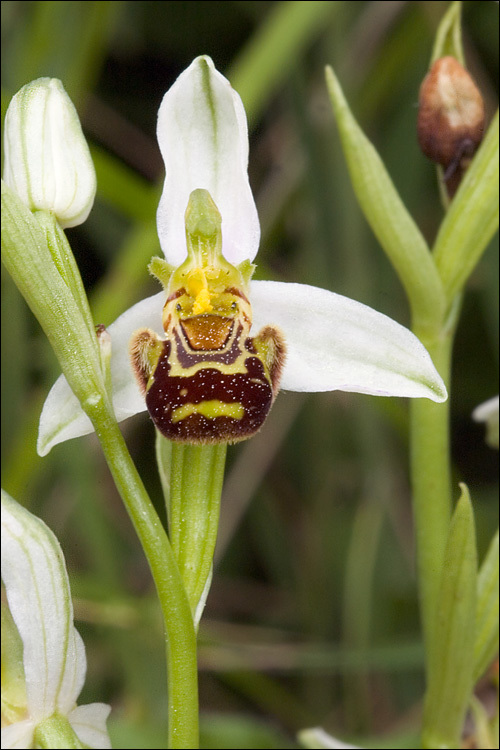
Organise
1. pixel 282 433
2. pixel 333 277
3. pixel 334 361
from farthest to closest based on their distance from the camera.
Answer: pixel 282 433 < pixel 333 277 < pixel 334 361

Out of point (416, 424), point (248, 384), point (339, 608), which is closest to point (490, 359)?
point (339, 608)

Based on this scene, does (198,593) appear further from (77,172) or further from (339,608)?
(339,608)

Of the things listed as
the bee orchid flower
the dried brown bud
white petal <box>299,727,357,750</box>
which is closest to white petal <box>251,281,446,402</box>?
the bee orchid flower

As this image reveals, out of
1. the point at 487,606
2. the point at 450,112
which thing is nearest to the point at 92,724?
the point at 487,606

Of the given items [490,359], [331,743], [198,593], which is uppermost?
[490,359]

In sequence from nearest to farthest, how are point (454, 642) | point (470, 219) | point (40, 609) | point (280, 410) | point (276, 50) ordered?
point (40, 609), point (454, 642), point (470, 219), point (276, 50), point (280, 410)

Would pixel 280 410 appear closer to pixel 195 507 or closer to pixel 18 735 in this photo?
pixel 195 507

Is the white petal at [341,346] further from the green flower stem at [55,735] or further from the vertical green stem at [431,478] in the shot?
the green flower stem at [55,735]
